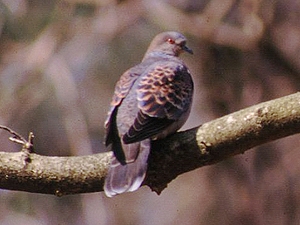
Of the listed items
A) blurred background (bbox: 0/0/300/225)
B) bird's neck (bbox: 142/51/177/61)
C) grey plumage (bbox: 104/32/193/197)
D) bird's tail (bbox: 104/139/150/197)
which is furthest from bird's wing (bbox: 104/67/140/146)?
blurred background (bbox: 0/0/300/225)

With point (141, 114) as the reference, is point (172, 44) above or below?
above

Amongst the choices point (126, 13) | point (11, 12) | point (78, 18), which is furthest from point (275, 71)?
point (11, 12)

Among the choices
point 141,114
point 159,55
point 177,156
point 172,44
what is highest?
point 172,44

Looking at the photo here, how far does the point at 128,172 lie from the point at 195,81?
11.1 feet

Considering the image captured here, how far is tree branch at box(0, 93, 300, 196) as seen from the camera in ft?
9.30

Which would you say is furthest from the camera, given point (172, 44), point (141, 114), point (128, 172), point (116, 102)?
point (172, 44)

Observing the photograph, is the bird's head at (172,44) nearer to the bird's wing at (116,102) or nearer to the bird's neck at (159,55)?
the bird's neck at (159,55)

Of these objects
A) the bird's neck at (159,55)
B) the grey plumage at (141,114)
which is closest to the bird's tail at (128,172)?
the grey plumage at (141,114)

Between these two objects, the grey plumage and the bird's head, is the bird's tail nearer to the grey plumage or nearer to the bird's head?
the grey plumage

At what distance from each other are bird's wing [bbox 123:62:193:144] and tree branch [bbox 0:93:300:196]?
0.49 feet

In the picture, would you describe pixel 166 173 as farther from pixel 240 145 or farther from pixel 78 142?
pixel 78 142

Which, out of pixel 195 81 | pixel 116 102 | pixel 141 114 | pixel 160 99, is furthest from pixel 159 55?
pixel 195 81

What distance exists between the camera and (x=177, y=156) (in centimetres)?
301

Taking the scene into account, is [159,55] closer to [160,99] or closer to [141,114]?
[160,99]
